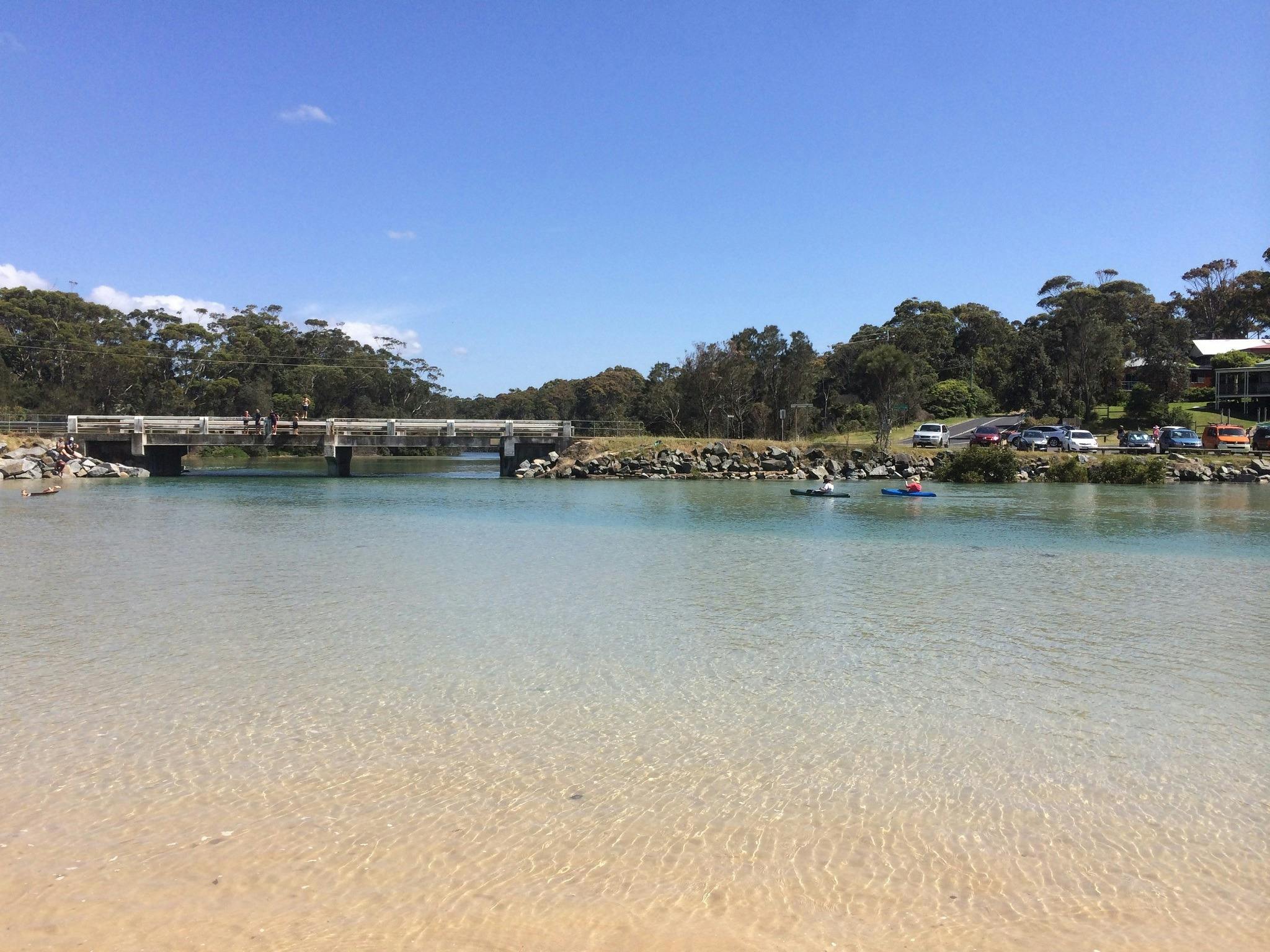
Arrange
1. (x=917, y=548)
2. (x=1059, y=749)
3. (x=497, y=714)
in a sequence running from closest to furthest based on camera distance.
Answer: (x=1059, y=749), (x=497, y=714), (x=917, y=548)

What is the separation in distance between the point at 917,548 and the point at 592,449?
37.1 metres

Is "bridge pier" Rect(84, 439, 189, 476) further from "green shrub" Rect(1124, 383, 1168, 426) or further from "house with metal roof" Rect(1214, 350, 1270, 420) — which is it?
"house with metal roof" Rect(1214, 350, 1270, 420)

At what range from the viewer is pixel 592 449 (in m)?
57.3

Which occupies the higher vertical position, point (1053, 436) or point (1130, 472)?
point (1053, 436)

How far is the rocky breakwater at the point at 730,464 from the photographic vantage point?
53.0 metres

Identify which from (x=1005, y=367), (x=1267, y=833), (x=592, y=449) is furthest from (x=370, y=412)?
(x=1267, y=833)

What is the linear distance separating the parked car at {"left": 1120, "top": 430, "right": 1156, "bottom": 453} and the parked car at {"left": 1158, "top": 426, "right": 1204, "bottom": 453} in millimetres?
571

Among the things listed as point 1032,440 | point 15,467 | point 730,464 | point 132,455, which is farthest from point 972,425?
point 15,467

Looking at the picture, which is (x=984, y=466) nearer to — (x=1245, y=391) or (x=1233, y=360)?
(x=1245, y=391)

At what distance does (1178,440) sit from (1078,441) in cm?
568

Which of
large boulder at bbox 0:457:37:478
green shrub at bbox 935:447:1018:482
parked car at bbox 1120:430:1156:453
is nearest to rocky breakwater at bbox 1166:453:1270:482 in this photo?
parked car at bbox 1120:430:1156:453

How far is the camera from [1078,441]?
5378 centimetres

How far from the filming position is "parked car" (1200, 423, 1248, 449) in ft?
173

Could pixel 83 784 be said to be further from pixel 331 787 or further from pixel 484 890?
pixel 484 890
